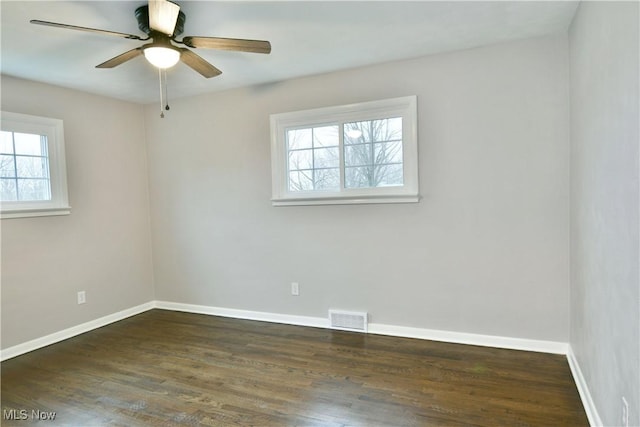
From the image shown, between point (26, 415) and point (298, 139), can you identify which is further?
point (298, 139)

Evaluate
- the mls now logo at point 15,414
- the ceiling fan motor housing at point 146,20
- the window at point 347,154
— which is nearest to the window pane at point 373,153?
the window at point 347,154

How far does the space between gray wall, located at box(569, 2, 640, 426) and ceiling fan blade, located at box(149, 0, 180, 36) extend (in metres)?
2.03

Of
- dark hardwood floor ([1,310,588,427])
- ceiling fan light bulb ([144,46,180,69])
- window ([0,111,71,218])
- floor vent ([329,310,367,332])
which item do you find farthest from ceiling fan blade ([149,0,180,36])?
floor vent ([329,310,367,332])

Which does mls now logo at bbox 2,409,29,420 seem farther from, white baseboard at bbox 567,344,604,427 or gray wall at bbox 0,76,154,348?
white baseboard at bbox 567,344,604,427

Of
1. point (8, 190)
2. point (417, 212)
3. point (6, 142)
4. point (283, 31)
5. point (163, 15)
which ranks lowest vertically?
point (417, 212)

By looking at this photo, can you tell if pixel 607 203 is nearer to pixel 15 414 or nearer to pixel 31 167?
pixel 15 414

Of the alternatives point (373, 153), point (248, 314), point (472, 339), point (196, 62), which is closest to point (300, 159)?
point (373, 153)

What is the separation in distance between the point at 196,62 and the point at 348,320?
8.25ft

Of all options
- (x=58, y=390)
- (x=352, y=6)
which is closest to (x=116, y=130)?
(x=58, y=390)

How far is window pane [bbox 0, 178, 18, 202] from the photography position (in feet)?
10.4

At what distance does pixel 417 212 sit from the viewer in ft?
10.5

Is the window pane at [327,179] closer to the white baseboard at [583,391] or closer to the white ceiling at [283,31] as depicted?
the white ceiling at [283,31]

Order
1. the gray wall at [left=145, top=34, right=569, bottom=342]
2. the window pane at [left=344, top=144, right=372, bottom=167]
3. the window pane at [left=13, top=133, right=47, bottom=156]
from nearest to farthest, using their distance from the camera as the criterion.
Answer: the gray wall at [left=145, top=34, right=569, bottom=342]
the window pane at [left=13, top=133, right=47, bottom=156]
the window pane at [left=344, top=144, right=372, bottom=167]

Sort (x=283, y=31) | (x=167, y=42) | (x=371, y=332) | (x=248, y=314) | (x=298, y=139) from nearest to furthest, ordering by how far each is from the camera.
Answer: (x=167, y=42), (x=283, y=31), (x=371, y=332), (x=298, y=139), (x=248, y=314)
